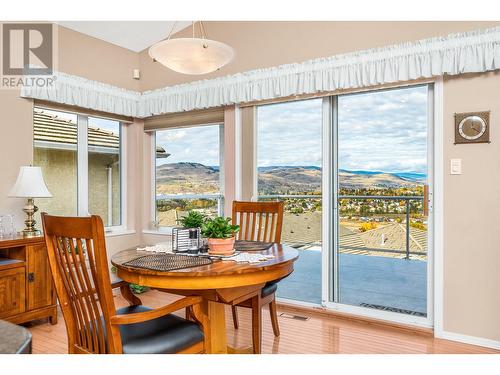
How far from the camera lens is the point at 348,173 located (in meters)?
3.41

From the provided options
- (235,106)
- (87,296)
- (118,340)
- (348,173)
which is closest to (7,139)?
(235,106)

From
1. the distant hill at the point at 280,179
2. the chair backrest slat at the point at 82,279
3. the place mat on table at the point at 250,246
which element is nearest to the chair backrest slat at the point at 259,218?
the place mat on table at the point at 250,246

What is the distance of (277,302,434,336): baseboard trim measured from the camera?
2.99 meters

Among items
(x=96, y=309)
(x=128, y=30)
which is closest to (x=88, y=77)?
(x=128, y=30)

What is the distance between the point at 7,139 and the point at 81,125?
A: 851mm

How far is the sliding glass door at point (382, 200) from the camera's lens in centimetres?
313

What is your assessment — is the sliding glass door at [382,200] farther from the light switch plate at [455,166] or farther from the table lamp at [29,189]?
the table lamp at [29,189]

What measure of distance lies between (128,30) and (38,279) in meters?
2.62

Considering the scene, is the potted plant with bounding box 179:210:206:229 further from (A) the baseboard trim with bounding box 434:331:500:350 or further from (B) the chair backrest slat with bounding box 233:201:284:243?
(A) the baseboard trim with bounding box 434:331:500:350

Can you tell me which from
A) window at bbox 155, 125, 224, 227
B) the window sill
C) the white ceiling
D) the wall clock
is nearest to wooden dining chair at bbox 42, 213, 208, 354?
the wall clock

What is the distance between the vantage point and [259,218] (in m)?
3.14

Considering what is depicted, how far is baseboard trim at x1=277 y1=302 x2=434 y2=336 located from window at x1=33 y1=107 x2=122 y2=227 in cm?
228
